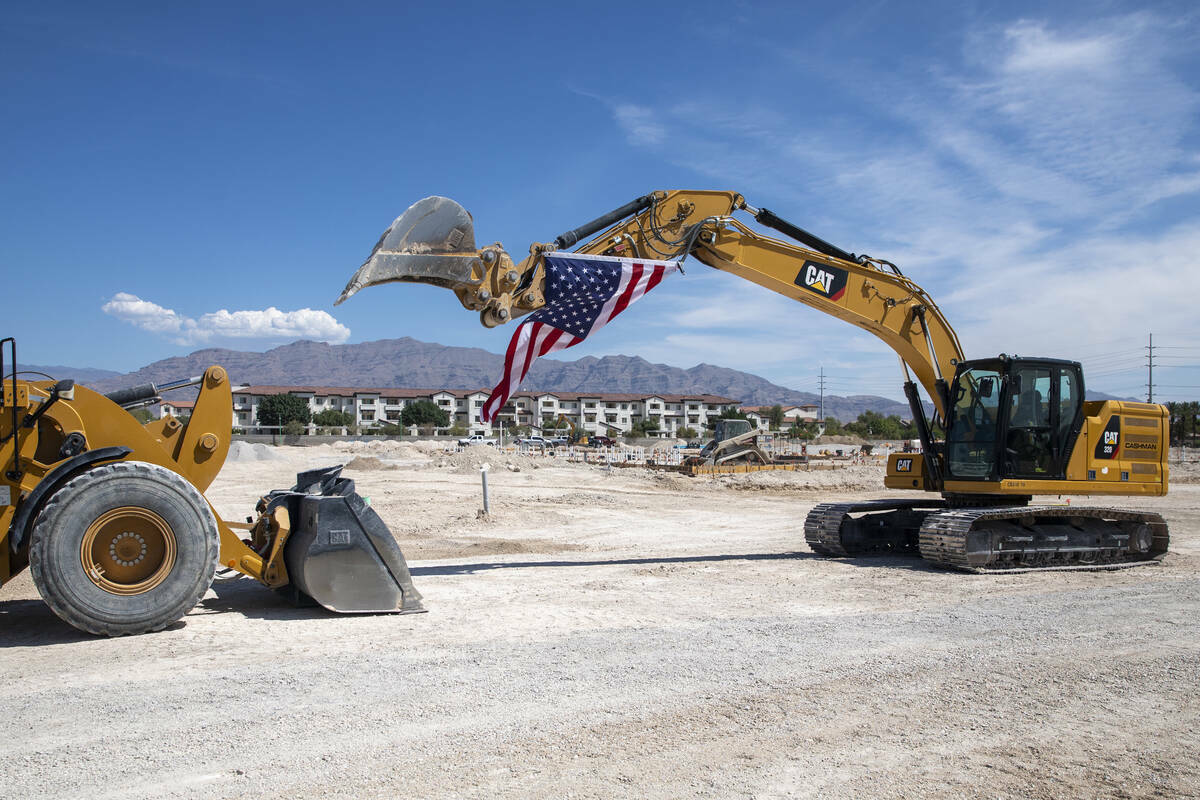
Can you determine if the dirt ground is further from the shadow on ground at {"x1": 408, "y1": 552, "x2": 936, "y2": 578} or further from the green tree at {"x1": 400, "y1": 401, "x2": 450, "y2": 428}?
the green tree at {"x1": 400, "y1": 401, "x2": 450, "y2": 428}

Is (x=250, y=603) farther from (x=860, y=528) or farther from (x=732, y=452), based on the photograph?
(x=732, y=452)

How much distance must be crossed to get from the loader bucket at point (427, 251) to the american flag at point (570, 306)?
3.03 feet

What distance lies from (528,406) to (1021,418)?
165446 millimetres

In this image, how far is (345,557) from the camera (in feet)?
25.1

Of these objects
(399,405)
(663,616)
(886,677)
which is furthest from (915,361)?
(399,405)

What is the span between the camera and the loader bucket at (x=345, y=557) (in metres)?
7.55

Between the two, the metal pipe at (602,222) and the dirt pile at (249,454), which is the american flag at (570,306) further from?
the dirt pile at (249,454)

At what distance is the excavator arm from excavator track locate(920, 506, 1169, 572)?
185 centimetres

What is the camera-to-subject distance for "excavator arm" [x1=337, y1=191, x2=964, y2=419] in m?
8.68

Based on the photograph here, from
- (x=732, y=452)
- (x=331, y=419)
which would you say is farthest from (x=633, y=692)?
(x=331, y=419)

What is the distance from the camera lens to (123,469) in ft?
22.7

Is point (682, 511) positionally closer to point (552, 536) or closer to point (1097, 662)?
point (552, 536)

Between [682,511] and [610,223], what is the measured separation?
40.4ft

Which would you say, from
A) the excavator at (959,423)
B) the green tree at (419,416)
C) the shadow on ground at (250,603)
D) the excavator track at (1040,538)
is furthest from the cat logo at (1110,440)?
the green tree at (419,416)
